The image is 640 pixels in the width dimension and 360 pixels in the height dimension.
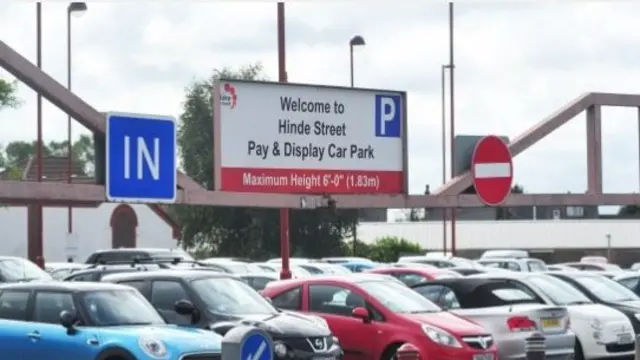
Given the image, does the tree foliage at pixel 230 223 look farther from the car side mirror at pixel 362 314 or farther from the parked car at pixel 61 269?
the car side mirror at pixel 362 314

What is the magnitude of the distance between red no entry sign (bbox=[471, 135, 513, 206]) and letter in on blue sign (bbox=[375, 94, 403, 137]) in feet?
3.91

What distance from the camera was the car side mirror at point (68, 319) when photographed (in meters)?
16.8

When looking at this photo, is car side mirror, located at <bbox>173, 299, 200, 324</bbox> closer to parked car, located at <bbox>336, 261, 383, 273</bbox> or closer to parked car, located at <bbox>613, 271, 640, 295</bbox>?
parked car, located at <bbox>613, 271, 640, 295</bbox>

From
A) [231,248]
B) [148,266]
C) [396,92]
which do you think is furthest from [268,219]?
[396,92]

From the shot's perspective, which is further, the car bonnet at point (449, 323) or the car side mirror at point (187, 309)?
the car bonnet at point (449, 323)

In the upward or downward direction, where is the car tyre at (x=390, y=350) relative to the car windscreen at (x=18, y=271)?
downward

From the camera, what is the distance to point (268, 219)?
219ft

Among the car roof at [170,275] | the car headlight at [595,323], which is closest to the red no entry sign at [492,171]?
the car headlight at [595,323]

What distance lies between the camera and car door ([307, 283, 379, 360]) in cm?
1978

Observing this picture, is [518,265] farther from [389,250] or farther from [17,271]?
[389,250]

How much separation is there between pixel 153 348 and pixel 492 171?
22.3 ft

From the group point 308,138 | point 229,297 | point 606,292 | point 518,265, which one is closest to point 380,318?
point 229,297

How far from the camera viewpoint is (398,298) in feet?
67.1

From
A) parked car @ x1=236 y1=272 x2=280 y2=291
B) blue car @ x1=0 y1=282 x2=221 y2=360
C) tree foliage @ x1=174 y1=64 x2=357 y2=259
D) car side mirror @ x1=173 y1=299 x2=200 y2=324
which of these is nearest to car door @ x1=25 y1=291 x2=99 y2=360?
blue car @ x1=0 y1=282 x2=221 y2=360
